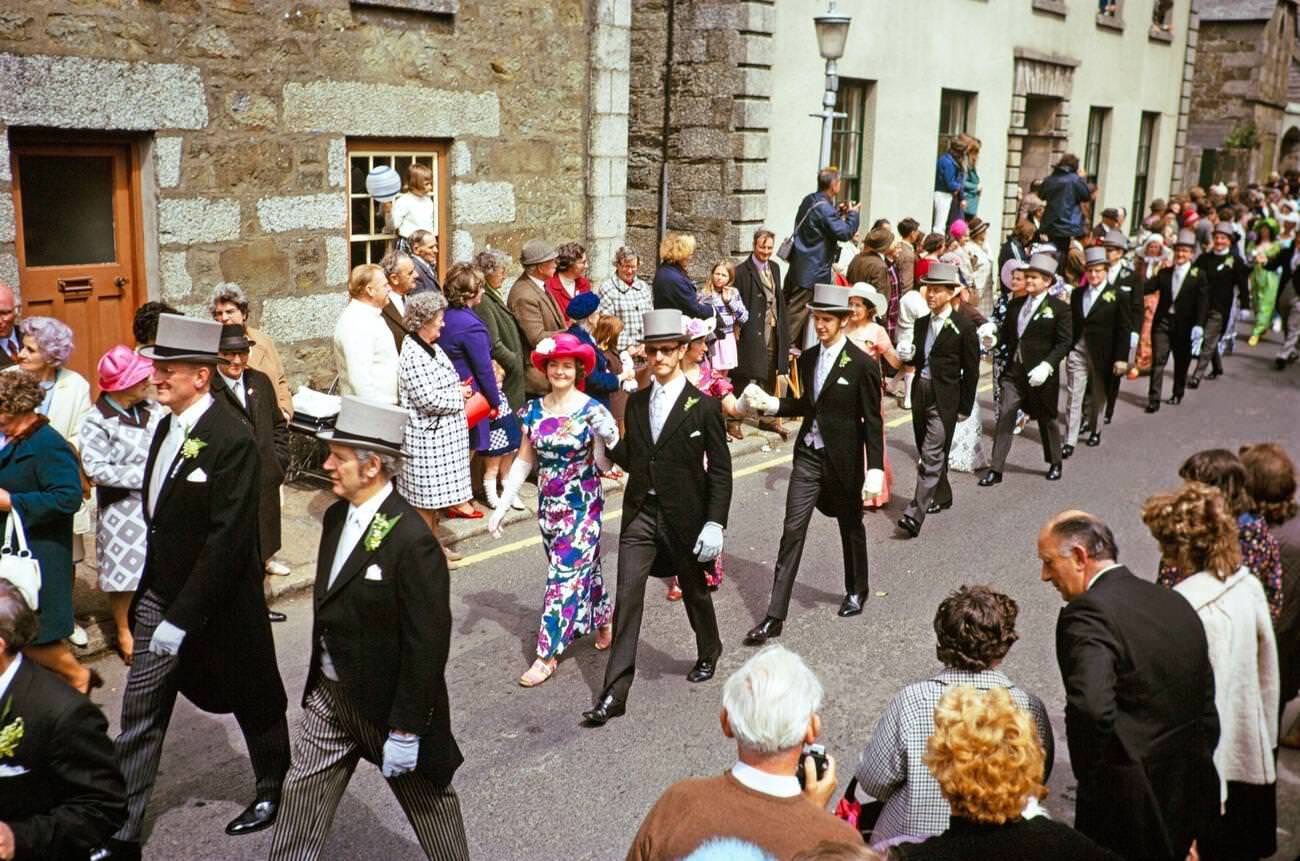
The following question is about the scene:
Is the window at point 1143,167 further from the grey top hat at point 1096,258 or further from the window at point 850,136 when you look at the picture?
the grey top hat at point 1096,258

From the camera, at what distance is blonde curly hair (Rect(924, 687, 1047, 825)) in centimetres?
326

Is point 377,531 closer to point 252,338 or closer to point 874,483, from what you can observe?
point 874,483

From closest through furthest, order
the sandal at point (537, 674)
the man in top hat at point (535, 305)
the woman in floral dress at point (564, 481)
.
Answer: the woman in floral dress at point (564, 481), the sandal at point (537, 674), the man in top hat at point (535, 305)

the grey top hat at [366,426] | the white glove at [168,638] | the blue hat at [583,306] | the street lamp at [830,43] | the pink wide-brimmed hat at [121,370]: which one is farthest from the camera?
the street lamp at [830,43]

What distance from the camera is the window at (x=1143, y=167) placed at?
92.1 ft

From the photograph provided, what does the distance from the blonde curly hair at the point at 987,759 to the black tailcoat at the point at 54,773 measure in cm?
225

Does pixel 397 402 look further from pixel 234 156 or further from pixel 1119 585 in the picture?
pixel 1119 585

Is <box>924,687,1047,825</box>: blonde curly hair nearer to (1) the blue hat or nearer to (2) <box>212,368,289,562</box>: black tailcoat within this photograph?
(2) <box>212,368,289,562</box>: black tailcoat

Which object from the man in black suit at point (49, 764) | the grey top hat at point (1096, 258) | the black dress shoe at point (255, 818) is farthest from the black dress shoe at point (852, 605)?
the grey top hat at point (1096, 258)

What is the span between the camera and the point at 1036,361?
11664 mm

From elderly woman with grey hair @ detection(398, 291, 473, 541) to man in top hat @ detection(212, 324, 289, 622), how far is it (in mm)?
803

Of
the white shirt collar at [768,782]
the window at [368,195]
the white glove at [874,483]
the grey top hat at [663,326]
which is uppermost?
the window at [368,195]

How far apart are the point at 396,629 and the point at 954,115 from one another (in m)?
18.2

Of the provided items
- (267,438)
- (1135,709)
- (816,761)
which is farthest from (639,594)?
(816,761)
